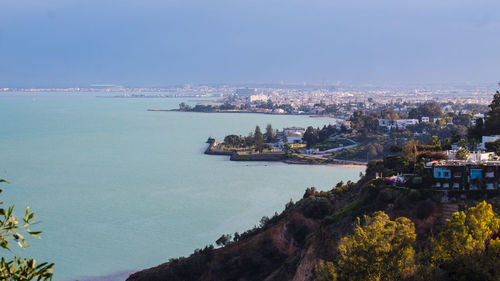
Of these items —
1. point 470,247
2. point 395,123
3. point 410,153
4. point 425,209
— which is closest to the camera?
point 470,247

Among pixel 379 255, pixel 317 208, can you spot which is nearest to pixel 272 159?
pixel 317 208

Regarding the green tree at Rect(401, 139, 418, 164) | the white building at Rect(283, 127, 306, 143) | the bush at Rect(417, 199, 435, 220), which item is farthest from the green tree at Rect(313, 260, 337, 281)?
the white building at Rect(283, 127, 306, 143)

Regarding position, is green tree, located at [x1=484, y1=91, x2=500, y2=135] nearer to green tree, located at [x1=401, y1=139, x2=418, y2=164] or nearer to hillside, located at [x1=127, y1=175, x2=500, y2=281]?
green tree, located at [x1=401, y1=139, x2=418, y2=164]

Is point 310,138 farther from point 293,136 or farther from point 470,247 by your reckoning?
point 470,247

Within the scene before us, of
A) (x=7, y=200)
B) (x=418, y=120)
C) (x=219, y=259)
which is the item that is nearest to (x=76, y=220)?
(x=7, y=200)

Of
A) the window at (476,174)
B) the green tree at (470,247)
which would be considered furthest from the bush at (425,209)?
the green tree at (470,247)

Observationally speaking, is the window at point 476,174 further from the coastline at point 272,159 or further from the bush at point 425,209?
the coastline at point 272,159

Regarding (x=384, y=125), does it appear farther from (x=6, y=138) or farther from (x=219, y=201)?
(x=6, y=138)
